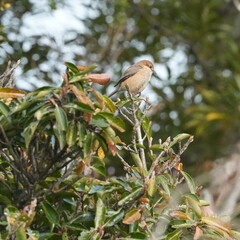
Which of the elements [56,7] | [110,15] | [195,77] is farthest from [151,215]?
[195,77]

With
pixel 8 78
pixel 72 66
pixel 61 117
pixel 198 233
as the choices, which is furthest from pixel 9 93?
pixel 198 233

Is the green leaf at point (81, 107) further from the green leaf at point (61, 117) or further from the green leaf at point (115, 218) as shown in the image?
the green leaf at point (115, 218)

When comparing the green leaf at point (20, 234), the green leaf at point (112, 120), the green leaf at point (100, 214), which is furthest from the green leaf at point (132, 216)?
the green leaf at point (20, 234)

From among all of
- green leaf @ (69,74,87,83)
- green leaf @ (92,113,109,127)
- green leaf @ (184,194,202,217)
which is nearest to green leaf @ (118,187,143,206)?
green leaf @ (184,194,202,217)

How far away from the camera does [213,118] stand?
918 cm

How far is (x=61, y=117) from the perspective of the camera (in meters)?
2.83

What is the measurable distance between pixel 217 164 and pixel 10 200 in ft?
19.2

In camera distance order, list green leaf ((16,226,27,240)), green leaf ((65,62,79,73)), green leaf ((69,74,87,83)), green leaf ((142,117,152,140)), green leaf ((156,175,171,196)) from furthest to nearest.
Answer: green leaf ((142,117,152,140)) → green leaf ((156,175,171,196)) → green leaf ((65,62,79,73)) → green leaf ((69,74,87,83)) → green leaf ((16,226,27,240))

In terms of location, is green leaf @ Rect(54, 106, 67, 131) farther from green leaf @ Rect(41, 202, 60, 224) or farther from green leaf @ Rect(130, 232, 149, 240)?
green leaf @ Rect(130, 232, 149, 240)

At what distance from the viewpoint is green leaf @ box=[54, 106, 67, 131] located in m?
2.81

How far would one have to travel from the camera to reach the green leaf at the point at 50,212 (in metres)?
2.99

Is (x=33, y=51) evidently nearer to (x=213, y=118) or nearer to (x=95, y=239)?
(x=213, y=118)

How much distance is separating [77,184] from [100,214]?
397mm

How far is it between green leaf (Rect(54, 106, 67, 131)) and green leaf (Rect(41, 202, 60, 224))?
415 millimetres
